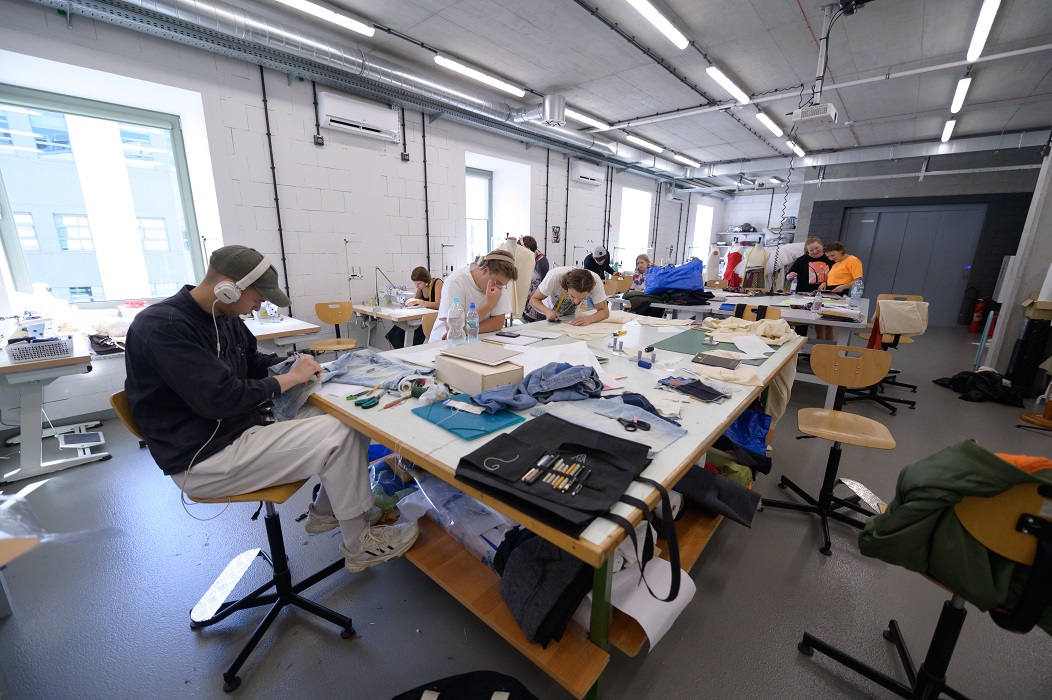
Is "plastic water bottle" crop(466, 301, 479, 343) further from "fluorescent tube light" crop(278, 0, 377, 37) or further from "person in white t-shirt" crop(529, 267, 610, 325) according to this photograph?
"fluorescent tube light" crop(278, 0, 377, 37)

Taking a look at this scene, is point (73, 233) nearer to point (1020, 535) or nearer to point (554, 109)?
point (554, 109)

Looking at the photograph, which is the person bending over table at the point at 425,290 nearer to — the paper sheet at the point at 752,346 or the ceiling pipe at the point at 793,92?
the paper sheet at the point at 752,346

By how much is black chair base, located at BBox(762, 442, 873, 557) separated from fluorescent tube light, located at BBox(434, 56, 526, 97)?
4712 millimetres

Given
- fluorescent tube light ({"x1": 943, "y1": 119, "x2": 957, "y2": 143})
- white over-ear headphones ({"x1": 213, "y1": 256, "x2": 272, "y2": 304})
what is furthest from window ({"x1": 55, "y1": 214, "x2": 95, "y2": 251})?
fluorescent tube light ({"x1": 943, "y1": 119, "x2": 957, "y2": 143})

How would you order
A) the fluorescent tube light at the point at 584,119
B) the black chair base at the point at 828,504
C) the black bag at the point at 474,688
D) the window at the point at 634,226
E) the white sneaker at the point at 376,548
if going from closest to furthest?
the black bag at the point at 474,688 < the white sneaker at the point at 376,548 < the black chair base at the point at 828,504 < the fluorescent tube light at the point at 584,119 < the window at the point at 634,226

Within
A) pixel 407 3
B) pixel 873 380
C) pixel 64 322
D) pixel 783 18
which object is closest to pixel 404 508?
pixel 873 380

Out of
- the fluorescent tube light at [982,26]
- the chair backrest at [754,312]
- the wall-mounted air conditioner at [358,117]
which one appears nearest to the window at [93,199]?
the wall-mounted air conditioner at [358,117]

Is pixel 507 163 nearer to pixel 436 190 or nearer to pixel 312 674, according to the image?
pixel 436 190

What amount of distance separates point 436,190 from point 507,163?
165cm

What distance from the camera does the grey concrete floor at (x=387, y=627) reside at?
138 centimetres

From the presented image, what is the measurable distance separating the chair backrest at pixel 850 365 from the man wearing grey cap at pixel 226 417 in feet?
8.01

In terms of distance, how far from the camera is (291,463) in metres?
1.38

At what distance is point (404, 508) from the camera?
1678 mm

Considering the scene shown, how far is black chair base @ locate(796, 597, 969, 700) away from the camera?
1164 mm
